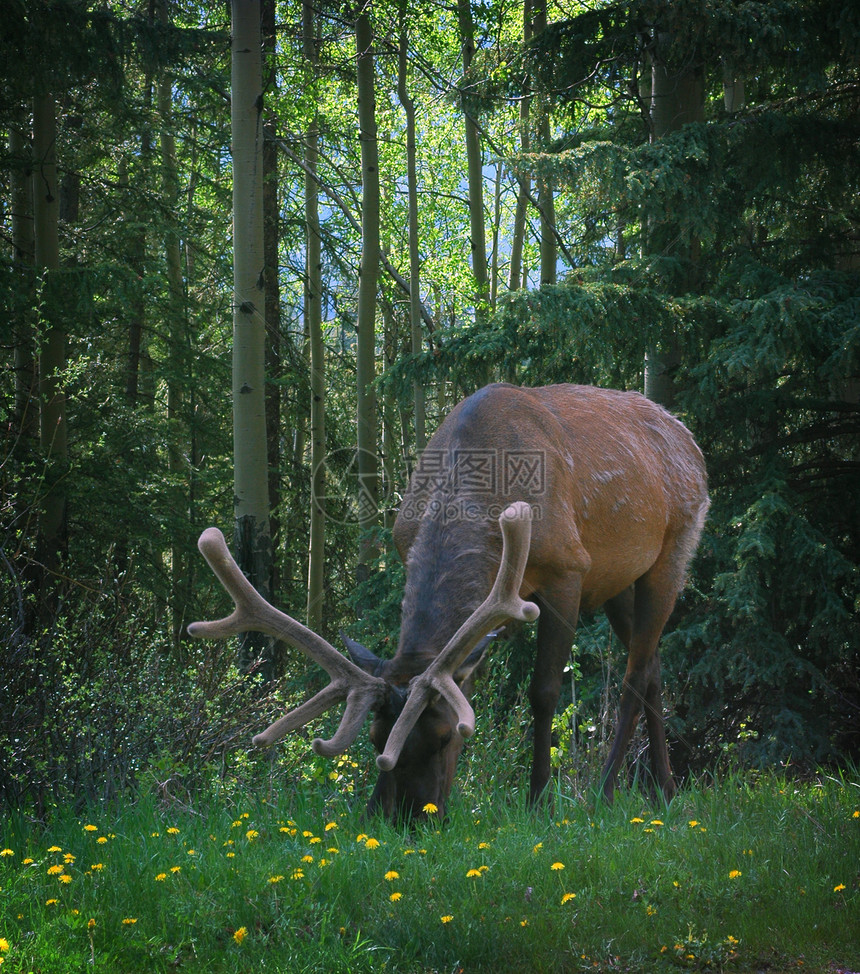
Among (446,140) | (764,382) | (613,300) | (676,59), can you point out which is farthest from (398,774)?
(446,140)

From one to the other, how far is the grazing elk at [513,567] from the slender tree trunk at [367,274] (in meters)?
6.57

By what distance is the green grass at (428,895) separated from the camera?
308 centimetres

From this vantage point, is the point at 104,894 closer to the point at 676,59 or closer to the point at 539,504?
the point at 539,504

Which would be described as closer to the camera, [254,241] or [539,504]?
[539,504]

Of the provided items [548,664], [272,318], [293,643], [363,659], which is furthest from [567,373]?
[272,318]

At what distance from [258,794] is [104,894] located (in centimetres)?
176

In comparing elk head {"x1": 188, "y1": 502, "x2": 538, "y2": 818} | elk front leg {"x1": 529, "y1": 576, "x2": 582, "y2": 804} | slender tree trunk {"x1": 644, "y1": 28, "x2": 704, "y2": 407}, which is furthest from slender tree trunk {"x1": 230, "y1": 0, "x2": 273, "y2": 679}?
elk head {"x1": 188, "y1": 502, "x2": 538, "y2": 818}

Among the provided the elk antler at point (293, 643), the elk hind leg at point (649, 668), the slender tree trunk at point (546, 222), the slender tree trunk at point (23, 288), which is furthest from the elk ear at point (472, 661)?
the slender tree trunk at point (546, 222)

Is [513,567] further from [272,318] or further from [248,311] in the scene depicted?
[272,318]

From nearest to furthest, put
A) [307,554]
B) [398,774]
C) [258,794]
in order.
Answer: [398,774] < [258,794] < [307,554]

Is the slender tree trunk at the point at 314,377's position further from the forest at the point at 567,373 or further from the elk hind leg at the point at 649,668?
the elk hind leg at the point at 649,668

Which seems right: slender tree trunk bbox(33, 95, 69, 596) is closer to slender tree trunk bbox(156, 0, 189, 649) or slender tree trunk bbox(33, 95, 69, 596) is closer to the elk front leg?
slender tree trunk bbox(156, 0, 189, 649)

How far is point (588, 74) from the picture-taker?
9078 mm

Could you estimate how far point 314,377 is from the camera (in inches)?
602
